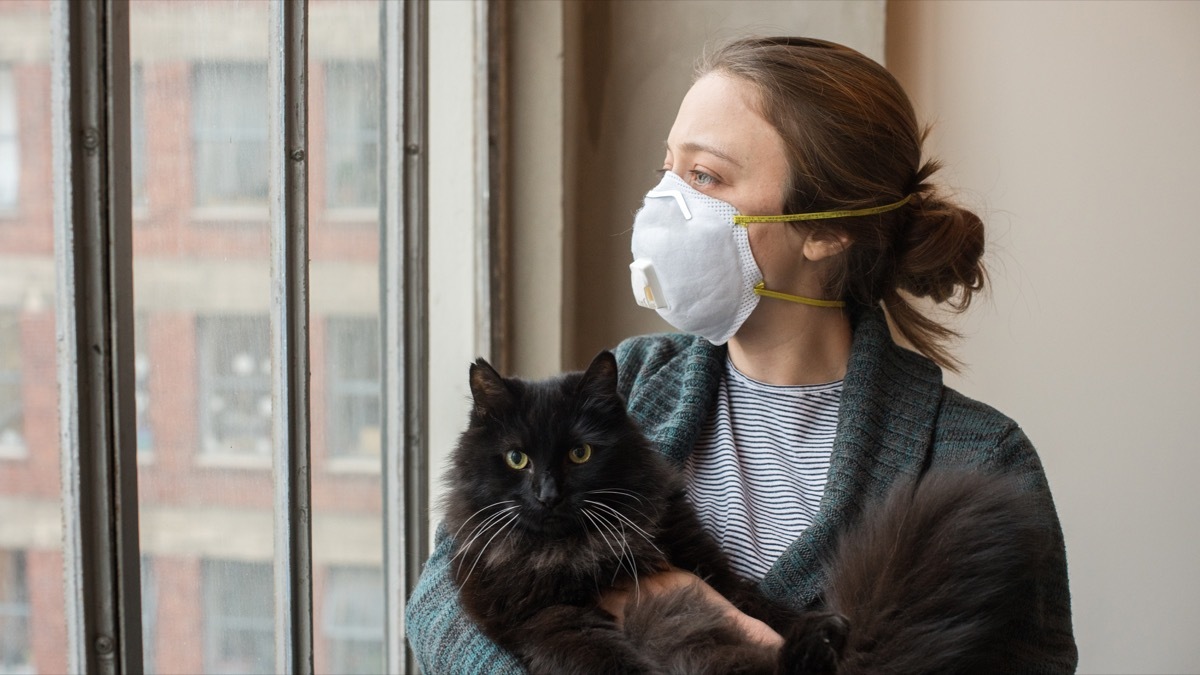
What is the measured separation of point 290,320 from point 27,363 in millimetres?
638

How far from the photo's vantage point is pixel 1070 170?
112 inches

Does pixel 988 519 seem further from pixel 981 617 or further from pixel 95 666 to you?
pixel 95 666

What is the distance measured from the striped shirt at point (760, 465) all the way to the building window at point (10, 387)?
1.02m

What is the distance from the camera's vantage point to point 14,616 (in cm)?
126

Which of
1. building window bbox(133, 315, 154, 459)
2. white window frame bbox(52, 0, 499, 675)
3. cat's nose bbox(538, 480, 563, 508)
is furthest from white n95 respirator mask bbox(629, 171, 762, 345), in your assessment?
building window bbox(133, 315, 154, 459)

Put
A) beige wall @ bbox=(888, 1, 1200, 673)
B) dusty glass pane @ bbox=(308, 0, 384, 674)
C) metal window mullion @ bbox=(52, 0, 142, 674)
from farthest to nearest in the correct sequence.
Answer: beige wall @ bbox=(888, 1, 1200, 673) → dusty glass pane @ bbox=(308, 0, 384, 674) → metal window mullion @ bbox=(52, 0, 142, 674)

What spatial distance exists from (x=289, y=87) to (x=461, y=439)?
0.78 meters

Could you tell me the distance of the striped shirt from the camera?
162 cm

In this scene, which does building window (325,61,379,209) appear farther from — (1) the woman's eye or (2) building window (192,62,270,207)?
(1) the woman's eye

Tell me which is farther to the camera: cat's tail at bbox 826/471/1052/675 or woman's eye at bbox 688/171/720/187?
woman's eye at bbox 688/171/720/187

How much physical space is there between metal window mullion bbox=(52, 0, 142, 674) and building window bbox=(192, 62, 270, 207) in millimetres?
299

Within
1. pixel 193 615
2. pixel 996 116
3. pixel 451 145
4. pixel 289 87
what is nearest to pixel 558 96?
pixel 451 145

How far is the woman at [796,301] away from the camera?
1.61 m

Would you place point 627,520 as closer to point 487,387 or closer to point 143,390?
point 487,387
